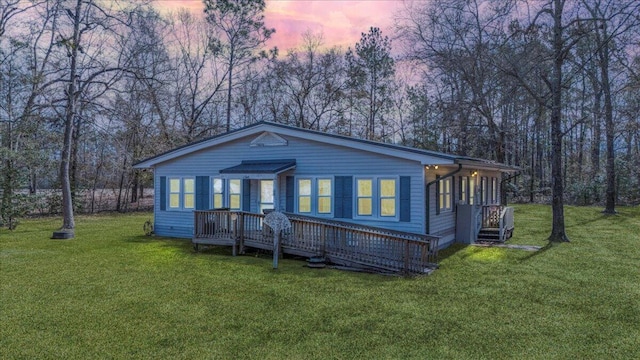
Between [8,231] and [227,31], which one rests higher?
[227,31]

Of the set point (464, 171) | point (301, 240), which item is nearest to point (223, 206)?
point (301, 240)

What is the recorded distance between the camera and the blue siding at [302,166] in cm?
1023

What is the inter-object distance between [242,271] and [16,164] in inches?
521

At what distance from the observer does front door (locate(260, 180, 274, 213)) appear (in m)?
12.7

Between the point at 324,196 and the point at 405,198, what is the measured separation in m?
2.47

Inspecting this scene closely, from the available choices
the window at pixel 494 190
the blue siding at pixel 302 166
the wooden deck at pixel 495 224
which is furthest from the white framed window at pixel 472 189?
the blue siding at pixel 302 166

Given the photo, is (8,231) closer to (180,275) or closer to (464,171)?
(180,275)

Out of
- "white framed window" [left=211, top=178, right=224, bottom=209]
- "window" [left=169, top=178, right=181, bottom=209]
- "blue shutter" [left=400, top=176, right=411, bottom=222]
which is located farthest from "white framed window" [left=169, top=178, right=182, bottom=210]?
"blue shutter" [left=400, top=176, right=411, bottom=222]

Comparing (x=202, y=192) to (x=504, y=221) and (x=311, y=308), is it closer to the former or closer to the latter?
(x=311, y=308)

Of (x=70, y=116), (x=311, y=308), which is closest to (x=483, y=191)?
(x=311, y=308)

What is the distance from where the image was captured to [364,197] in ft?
35.8

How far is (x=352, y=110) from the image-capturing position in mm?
29922

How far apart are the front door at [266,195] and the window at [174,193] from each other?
3486mm

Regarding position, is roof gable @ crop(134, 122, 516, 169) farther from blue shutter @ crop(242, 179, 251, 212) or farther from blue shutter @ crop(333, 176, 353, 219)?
blue shutter @ crop(242, 179, 251, 212)
